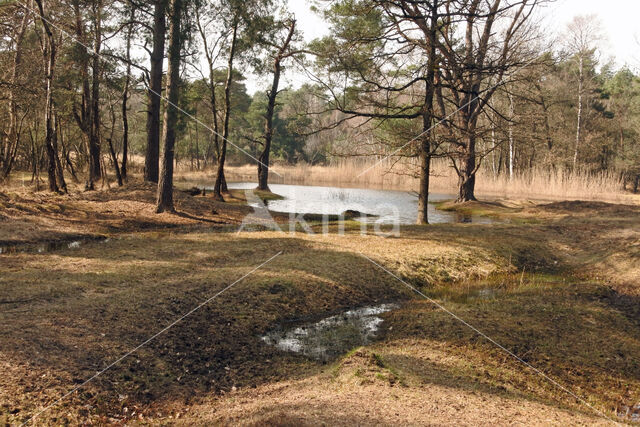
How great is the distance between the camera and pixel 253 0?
2111 cm

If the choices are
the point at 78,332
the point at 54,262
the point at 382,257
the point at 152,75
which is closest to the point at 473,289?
the point at 382,257

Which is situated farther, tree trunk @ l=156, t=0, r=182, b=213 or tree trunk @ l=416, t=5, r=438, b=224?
tree trunk @ l=156, t=0, r=182, b=213

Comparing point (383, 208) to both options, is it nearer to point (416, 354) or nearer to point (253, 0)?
point (253, 0)

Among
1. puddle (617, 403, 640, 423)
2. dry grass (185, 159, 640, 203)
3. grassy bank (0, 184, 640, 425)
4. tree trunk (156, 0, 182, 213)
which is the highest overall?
tree trunk (156, 0, 182, 213)

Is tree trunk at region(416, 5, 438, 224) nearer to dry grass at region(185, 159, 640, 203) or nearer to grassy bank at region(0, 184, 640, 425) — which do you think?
grassy bank at region(0, 184, 640, 425)

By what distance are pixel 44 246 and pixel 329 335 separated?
301 inches

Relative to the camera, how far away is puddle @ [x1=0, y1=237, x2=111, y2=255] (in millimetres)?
9521

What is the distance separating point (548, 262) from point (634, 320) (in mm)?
3972

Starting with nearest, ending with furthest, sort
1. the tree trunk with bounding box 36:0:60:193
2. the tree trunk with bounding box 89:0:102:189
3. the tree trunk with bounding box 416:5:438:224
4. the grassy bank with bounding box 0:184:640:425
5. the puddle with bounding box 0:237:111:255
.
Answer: the grassy bank with bounding box 0:184:640:425
the puddle with bounding box 0:237:111:255
the tree trunk with bounding box 416:5:438:224
the tree trunk with bounding box 36:0:60:193
the tree trunk with bounding box 89:0:102:189

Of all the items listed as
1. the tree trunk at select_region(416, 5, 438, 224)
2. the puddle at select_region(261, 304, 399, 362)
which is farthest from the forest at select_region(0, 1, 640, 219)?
the puddle at select_region(261, 304, 399, 362)

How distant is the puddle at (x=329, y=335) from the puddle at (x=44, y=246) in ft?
20.5

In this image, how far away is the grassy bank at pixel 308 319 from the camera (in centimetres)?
392

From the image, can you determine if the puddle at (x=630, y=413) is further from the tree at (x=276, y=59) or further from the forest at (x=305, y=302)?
the tree at (x=276, y=59)

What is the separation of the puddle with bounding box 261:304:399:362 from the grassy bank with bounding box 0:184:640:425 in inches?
9.6
